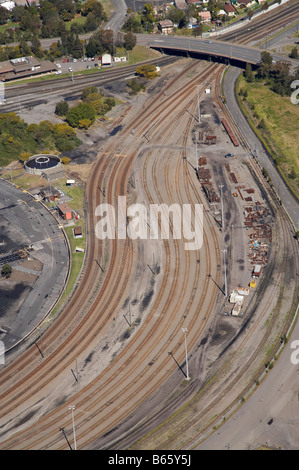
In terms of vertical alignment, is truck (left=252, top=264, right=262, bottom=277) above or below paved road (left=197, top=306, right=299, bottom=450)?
above

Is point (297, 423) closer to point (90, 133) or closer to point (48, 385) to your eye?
point (48, 385)

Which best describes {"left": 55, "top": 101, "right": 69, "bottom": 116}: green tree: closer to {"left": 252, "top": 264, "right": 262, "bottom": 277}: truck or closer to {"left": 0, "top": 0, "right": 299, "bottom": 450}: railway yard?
{"left": 0, "top": 0, "right": 299, "bottom": 450}: railway yard

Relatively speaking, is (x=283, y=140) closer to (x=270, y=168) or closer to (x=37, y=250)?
(x=270, y=168)

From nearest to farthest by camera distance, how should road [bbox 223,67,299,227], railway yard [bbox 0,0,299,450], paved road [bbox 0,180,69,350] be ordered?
1. railway yard [bbox 0,0,299,450]
2. paved road [bbox 0,180,69,350]
3. road [bbox 223,67,299,227]

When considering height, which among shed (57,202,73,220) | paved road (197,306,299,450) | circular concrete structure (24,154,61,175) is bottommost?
paved road (197,306,299,450)

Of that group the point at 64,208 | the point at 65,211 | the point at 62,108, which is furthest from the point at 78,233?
the point at 62,108

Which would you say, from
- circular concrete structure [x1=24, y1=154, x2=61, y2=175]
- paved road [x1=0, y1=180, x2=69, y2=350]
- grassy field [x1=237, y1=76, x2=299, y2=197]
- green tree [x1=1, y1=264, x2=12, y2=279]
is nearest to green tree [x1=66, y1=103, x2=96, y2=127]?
circular concrete structure [x1=24, y1=154, x2=61, y2=175]

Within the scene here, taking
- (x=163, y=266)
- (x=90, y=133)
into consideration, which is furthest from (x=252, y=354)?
(x=90, y=133)
